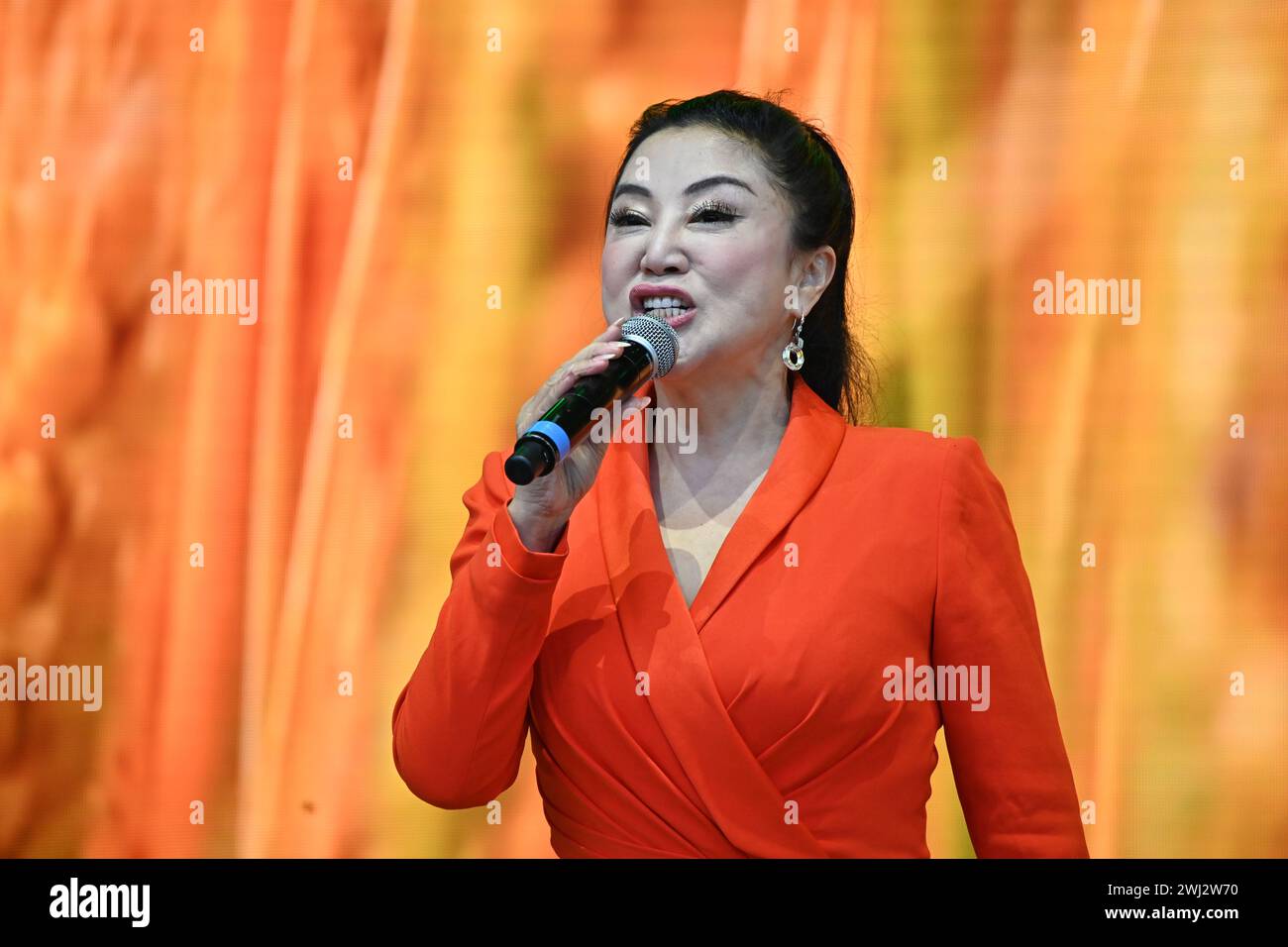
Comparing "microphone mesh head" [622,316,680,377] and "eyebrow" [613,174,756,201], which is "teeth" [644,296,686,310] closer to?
"microphone mesh head" [622,316,680,377]

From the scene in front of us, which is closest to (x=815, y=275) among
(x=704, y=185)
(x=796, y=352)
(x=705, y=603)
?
(x=796, y=352)

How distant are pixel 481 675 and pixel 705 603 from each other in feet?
0.91

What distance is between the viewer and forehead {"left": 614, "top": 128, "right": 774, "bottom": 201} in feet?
6.08

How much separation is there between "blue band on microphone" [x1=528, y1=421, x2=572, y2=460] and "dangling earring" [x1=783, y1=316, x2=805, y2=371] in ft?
1.65

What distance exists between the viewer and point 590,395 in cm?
156

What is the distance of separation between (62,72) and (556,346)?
110cm

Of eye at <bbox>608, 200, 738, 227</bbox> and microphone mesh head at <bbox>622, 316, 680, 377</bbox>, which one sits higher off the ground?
eye at <bbox>608, 200, 738, 227</bbox>

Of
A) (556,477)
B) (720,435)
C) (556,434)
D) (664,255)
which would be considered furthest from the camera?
(720,435)

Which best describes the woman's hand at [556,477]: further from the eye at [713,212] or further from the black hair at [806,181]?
the black hair at [806,181]

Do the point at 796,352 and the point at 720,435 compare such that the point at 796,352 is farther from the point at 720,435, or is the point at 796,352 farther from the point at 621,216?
the point at 621,216

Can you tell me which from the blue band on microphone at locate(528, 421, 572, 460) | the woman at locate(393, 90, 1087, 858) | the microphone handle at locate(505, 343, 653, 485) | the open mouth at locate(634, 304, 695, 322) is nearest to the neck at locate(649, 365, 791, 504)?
the woman at locate(393, 90, 1087, 858)

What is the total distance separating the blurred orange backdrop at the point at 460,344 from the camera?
255 centimetres

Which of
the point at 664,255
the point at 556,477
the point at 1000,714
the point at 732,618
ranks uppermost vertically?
the point at 664,255

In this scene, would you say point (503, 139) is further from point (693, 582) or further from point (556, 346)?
point (693, 582)
